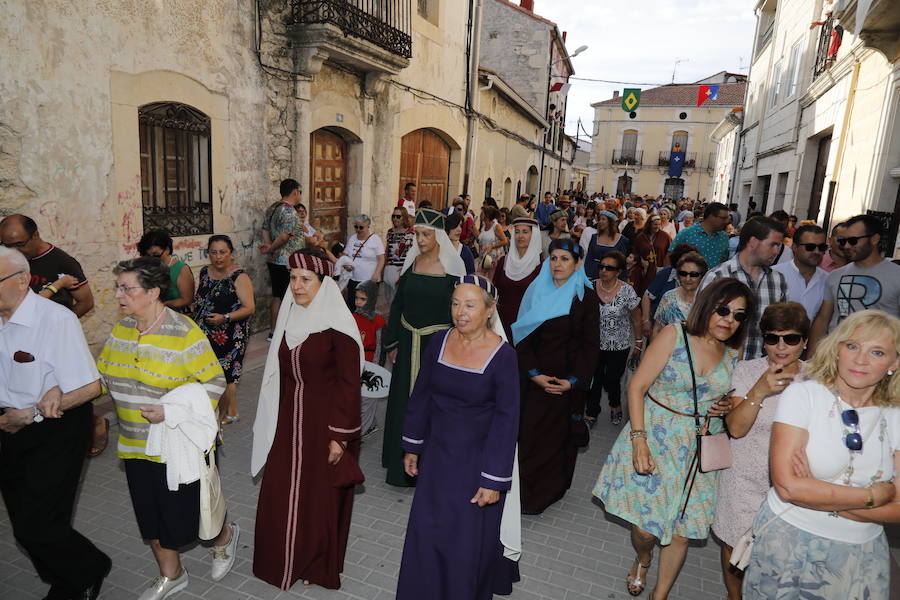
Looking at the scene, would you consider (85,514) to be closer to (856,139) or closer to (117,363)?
(117,363)

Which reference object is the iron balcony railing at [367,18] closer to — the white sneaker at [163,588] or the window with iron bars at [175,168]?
the window with iron bars at [175,168]

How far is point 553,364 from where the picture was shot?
439 centimetres

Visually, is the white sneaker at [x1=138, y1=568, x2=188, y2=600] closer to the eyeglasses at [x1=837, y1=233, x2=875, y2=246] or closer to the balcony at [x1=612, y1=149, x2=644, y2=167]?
the eyeglasses at [x1=837, y1=233, x2=875, y2=246]

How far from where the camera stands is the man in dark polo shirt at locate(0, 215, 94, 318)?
13.8 ft

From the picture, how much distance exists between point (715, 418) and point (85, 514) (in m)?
4.25

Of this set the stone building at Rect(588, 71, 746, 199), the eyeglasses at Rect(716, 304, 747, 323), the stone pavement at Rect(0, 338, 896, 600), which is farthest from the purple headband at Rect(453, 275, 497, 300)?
the stone building at Rect(588, 71, 746, 199)

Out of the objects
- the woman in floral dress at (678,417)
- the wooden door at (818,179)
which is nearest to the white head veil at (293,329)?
the woman in floral dress at (678,417)

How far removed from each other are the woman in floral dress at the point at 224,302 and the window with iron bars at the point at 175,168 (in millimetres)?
2158

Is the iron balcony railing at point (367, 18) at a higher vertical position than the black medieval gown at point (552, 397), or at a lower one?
higher

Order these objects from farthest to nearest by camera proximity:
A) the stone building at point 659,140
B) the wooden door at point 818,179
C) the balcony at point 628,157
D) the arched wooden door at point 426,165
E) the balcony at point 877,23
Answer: the balcony at point 628,157, the stone building at point 659,140, the arched wooden door at point 426,165, the wooden door at point 818,179, the balcony at point 877,23

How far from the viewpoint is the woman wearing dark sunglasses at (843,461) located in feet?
7.66

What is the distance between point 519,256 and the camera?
5.86 meters

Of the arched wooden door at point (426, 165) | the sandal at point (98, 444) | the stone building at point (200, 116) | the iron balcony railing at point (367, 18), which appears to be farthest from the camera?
the arched wooden door at point (426, 165)

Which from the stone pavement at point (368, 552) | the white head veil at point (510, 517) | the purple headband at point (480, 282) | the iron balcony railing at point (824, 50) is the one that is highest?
the iron balcony railing at point (824, 50)
